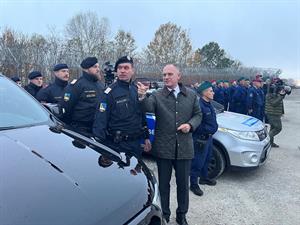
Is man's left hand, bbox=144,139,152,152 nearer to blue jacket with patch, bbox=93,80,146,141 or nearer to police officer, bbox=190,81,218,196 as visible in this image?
blue jacket with patch, bbox=93,80,146,141

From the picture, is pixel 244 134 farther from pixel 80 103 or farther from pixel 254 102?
pixel 254 102

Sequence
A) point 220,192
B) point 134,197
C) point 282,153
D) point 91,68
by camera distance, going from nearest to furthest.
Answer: point 134,197, point 91,68, point 220,192, point 282,153

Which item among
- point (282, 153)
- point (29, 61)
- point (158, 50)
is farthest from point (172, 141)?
point (158, 50)

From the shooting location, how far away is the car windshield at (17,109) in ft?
8.36

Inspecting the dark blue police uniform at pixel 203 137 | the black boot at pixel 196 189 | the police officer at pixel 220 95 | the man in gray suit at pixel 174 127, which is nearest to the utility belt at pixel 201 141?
the dark blue police uniform at pixel 203 137

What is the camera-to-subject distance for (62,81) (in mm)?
5516

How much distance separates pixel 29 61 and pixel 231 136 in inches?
275

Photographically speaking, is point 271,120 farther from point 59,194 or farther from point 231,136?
point 59,194

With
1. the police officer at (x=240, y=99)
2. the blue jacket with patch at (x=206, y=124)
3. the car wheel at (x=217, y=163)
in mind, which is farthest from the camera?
the police officer at (x=240, y=99)

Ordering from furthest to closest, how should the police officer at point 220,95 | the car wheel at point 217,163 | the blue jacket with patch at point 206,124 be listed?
the police officer at point 220,95 → the car wheel at point 217,163 → the blue jacket with patch at point 206,124

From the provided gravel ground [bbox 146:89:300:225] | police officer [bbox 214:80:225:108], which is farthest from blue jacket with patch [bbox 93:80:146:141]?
police officer [bbox 214:80:225:108]

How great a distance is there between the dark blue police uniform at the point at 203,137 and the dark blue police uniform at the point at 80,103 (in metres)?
1.42

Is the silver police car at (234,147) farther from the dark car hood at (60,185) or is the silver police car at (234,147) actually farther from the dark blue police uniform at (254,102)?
the dark blue police uniform at (254,102)

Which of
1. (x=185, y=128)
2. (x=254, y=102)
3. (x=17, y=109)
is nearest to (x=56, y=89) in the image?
(x=185, y=128)
